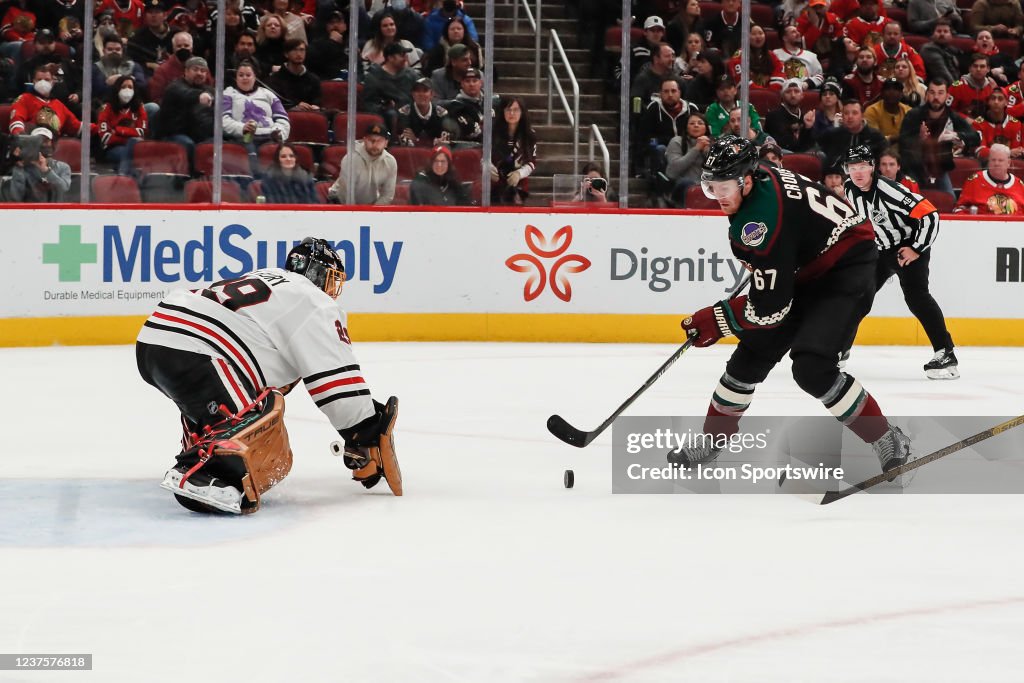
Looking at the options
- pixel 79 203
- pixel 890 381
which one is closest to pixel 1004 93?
pixel 890 381

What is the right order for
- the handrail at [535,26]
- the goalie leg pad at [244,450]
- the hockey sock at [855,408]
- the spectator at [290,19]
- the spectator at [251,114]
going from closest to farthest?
1. the goalie leg pad at [244,450]
2. the hockey sock at [855,408]
3. the spectator at [251,114]
4. the spectator at [290,19]
5. the handrail at [535,26]

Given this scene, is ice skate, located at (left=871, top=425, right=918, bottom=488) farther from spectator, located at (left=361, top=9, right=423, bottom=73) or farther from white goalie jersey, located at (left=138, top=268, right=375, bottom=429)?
spectator, located at (left=361, top=9, right=423, bottom=73)

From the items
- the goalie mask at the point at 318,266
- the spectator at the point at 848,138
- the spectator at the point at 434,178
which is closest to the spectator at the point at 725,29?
the spectator at the point at 848,138

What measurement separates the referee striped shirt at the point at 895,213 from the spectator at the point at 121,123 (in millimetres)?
3789

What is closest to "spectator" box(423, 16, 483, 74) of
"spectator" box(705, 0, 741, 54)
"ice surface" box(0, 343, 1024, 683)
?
"spectator" box(705, 0, 741, 54)

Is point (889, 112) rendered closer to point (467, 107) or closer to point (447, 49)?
point (467, 107)

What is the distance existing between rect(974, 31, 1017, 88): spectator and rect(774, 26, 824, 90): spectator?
3.60ft

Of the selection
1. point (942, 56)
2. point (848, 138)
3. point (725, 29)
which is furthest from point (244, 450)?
point (942, 56)

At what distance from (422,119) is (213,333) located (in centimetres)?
457

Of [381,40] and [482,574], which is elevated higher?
[381,40]

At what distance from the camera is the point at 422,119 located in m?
8.02

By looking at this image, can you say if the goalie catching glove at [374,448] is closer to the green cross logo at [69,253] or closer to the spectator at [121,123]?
the green cross logo at [69,253]

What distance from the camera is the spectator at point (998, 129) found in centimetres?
852

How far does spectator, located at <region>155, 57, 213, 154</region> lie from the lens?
769 cm
